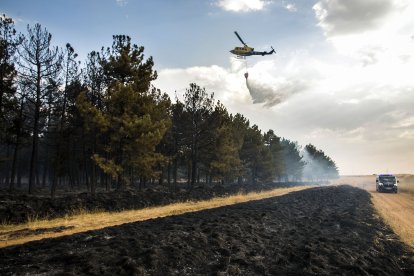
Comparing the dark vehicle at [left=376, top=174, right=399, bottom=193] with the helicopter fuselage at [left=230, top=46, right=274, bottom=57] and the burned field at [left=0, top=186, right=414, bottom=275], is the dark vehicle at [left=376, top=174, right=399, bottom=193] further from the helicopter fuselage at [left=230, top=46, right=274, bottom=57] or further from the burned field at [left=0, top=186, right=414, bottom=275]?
the burned field at [left=0, top=186, right=414, bottom=275]

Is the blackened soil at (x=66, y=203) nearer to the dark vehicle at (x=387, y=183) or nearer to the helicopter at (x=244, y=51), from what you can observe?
the helicopter at (x=244, y=51)

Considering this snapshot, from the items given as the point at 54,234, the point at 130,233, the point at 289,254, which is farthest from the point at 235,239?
the point at 54,234

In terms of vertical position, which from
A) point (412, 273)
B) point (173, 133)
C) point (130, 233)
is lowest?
point (412, 273)

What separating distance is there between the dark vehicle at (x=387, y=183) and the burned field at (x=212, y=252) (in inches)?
1462

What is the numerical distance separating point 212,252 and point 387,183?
45485mm

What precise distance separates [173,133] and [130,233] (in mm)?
28279

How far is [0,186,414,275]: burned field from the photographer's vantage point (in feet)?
24.6

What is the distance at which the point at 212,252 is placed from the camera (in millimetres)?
9531

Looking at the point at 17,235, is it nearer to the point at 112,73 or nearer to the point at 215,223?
the point at 215,223

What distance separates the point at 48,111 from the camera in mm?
27188

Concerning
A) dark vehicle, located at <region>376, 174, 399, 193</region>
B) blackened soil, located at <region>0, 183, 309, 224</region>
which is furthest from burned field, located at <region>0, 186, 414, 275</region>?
dark vehicle, located at <region>376, 174, 399, 193</region>

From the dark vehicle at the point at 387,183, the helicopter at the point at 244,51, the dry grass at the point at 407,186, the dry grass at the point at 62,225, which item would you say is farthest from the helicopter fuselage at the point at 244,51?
the dry grass at the point at 407,186

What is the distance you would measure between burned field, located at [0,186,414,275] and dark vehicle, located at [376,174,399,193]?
3714 cm

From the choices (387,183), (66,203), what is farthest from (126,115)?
(387,183)
